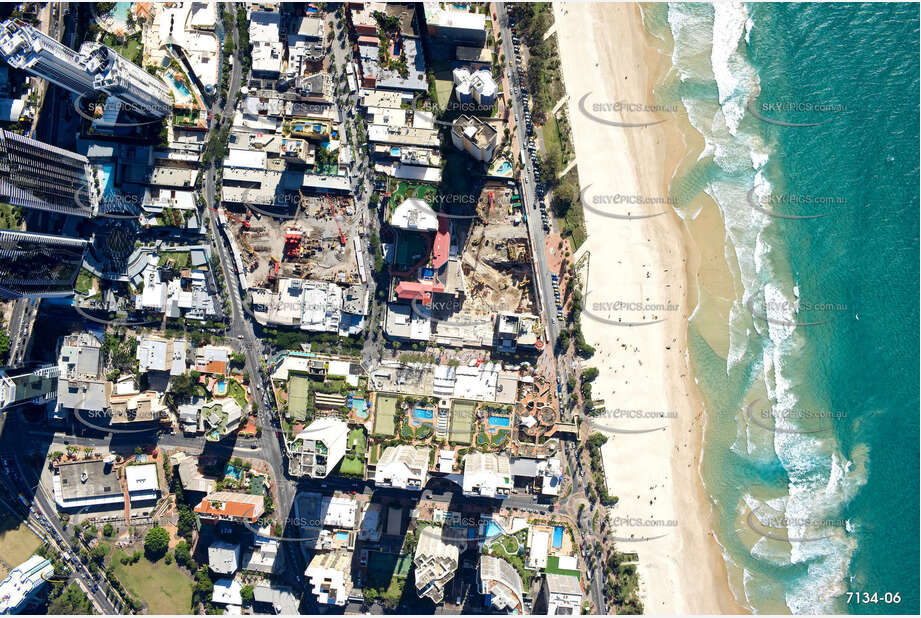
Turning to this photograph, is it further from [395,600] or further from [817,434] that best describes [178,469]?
[817,434]

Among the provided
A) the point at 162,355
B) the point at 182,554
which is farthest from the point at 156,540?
the point at 162,355

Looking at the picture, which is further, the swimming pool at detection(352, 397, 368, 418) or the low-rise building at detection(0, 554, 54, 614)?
the swimming pool at detection(352, 397, 368, 418)

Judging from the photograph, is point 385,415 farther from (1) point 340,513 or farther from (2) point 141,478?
(2) point 141,478

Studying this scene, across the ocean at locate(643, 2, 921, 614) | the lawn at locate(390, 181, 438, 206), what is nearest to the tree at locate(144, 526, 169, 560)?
the lawn at locate(390, 181, 438, 206)

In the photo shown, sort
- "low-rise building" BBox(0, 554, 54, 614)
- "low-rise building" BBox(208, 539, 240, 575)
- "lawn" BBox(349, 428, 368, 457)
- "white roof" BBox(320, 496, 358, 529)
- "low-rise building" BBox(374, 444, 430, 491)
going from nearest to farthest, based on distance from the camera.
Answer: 1. "low-rise building" BBox(374, 444, 430, 491)
2. "low-rise building" BBox(0, 554, 54, 614)
3. "white roof" BBox(320, 496, 358, 529)
4. "low-rise building" BBox(208, 539, 240, 575)
5. "lawn" BBox(349, 428, 368, 457)

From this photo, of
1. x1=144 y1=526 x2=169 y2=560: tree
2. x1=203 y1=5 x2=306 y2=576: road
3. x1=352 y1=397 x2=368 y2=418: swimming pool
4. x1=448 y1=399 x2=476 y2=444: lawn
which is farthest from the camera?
x1=203 y1=5 x2=306 y2=576: road

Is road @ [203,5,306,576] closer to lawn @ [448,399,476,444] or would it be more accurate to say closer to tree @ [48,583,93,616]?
lawn @ [448,399,476,444]

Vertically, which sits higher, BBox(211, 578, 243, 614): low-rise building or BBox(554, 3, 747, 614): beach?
BBox(554, 3, 747, 614): beach
